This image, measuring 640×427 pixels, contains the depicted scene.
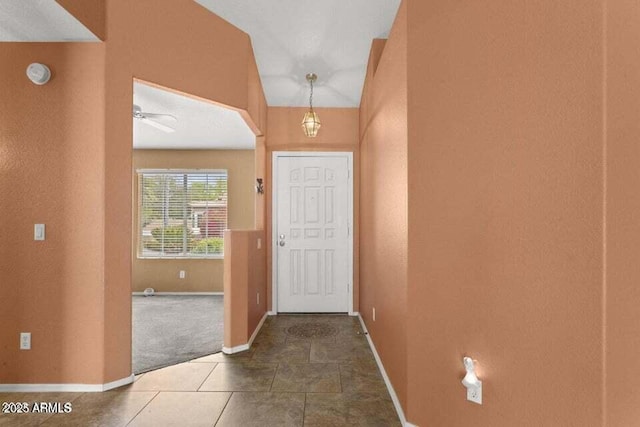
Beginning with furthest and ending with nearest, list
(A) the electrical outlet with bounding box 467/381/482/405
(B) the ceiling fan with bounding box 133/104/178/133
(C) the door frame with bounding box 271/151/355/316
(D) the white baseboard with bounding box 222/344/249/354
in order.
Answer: (C) the door frame with bounding box 271/151/355/316, (B) the ceiling fan with bounding box 133/104/178/133, (D) the white baseboard with bounding box 222/344/249/354, (A) the electrical outlet with bounding box 467/381/482/405

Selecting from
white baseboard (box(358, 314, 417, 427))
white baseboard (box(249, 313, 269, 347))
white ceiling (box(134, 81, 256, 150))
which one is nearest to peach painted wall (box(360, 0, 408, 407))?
white baseboard (box(358, 314, 417, 427))

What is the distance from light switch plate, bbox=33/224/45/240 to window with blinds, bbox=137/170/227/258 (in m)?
3.40

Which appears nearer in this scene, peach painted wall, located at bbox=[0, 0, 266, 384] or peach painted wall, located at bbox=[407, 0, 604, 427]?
peach painted wall, located at bbox=[407, 0, 604, 427]

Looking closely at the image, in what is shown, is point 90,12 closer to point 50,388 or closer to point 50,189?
point 50,189

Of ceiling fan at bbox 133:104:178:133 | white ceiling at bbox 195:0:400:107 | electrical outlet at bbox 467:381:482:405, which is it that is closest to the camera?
electrical outlet at bbox 467:381:482:405

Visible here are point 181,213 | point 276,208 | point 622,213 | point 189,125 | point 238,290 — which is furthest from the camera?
point 181,213

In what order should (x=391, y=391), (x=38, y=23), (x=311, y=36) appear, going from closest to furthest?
1. (x=38, y=23)
2. (x=391, y=391)
3. (x=311, y=36)

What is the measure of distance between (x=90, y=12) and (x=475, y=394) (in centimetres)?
323

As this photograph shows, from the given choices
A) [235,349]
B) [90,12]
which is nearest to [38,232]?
[90,12]

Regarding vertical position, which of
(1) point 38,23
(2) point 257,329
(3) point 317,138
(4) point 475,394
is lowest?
(2) point 257,329

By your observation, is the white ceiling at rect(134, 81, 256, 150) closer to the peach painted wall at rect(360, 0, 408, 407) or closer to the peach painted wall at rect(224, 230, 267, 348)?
the peach painted wall at rect(224, 230, 267, 348)

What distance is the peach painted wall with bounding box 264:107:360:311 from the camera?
4180 mm

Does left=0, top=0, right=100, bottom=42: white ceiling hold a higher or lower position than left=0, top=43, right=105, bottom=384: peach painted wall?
higher

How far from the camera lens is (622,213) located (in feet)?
3.09
